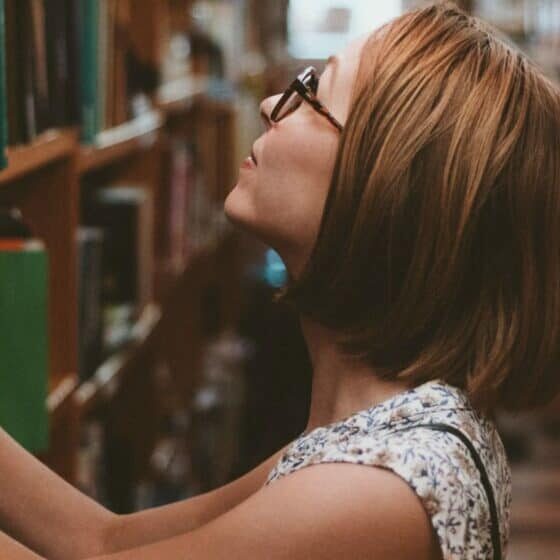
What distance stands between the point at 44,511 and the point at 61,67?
752 millimetres

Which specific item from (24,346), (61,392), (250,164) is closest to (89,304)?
(61,392)

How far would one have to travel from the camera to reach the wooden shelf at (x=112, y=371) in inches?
85.6

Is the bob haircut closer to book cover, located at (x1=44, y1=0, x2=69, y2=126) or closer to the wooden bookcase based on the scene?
the wooden bookcase

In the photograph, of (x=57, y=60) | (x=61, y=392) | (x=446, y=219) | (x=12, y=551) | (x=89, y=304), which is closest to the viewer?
(x=12, y=551)

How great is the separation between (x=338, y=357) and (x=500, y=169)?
25cm

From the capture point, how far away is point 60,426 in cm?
197

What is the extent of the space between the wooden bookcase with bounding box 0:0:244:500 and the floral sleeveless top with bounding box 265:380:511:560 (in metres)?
0.59

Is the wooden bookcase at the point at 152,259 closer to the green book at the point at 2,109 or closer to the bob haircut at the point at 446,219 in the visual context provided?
the green book at the point at 2,109

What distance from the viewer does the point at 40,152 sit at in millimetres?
1680

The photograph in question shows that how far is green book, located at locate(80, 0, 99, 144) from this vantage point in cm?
199

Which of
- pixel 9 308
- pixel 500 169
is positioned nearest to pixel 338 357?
pixel 500 169

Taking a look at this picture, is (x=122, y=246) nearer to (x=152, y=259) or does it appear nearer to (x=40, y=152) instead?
(x=152, y=259)

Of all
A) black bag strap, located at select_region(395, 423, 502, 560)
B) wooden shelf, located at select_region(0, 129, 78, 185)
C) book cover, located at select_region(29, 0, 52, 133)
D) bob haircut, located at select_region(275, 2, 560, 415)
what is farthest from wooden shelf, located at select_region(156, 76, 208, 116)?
black bag strap, located at select_region(395, 423, 502, 560)

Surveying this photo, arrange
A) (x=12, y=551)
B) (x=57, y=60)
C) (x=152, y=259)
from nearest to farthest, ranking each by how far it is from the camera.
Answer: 1. (x=12, y=551)
2. (x=57, y=60)
3. (x=152, y=259)
